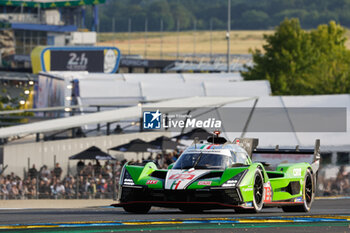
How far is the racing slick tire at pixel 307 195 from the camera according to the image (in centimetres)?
1881

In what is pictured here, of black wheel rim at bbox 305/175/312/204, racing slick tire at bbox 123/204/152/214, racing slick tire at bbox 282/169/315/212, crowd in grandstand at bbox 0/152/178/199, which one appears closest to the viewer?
racing slick tire at bbox 123/204/152/214

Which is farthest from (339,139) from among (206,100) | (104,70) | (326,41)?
(104,70)

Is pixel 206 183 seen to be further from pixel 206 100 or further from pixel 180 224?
pixel 206 100

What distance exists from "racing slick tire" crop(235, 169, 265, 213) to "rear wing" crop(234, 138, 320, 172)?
2508 millimetres

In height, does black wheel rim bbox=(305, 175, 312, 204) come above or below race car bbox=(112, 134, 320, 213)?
below

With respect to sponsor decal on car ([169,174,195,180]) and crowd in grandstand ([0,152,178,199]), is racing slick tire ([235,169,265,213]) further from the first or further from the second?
crowd in grandstand ([0,152,178,199])

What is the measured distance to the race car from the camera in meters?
16.3

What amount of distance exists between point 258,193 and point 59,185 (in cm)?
1394

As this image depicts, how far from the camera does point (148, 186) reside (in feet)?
54.7

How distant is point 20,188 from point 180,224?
1622 cm

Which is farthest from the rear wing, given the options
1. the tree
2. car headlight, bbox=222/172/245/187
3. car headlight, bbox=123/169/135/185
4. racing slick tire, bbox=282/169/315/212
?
the tree

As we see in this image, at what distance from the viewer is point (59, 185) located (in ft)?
98.2

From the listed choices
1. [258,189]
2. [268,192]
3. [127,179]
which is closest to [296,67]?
[268,192]

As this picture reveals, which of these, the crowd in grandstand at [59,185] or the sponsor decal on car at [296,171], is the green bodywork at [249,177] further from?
the crowd in grandstand at [59,185]
